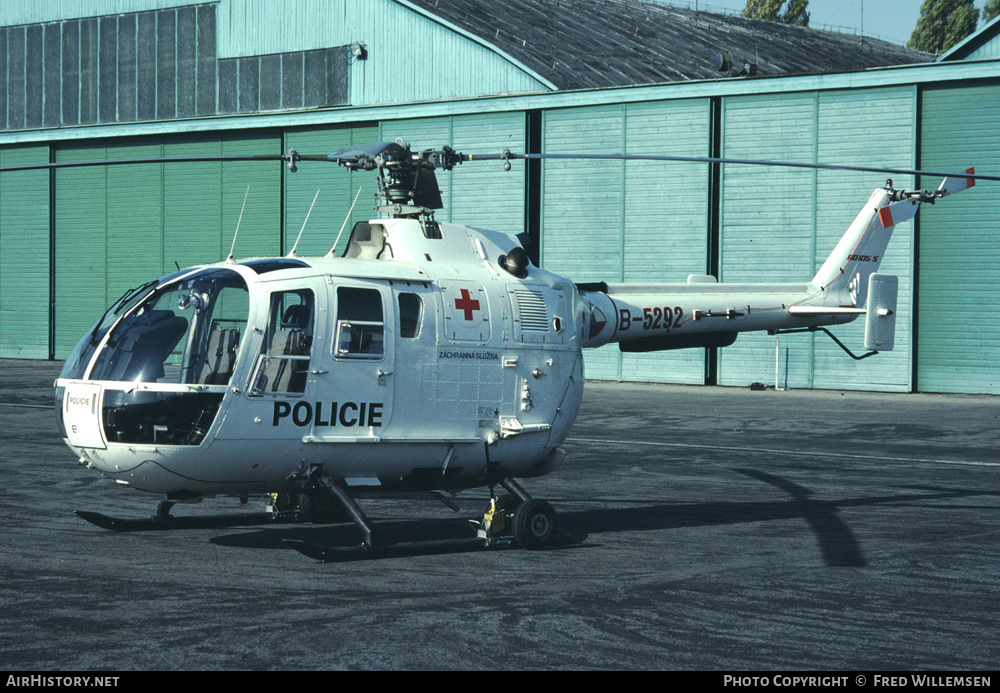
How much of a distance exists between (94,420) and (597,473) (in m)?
7.89

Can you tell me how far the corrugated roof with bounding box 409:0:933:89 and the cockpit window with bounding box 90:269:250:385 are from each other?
2524 centimetres

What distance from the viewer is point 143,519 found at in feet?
36.3

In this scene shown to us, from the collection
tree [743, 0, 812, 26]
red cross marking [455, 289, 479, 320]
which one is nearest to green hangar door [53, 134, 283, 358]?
red cross marking [455, 289, 479, 320]

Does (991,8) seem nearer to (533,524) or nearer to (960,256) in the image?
(960,256)

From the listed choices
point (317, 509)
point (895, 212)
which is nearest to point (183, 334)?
point (317, 509)

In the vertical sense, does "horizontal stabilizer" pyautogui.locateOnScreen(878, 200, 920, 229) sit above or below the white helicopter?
above

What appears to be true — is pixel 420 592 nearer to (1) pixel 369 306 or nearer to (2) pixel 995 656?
(1) pixel 369 306

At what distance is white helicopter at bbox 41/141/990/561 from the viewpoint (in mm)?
9289

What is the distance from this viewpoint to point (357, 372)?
10.0m

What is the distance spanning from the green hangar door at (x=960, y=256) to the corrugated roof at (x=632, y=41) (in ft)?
22.1

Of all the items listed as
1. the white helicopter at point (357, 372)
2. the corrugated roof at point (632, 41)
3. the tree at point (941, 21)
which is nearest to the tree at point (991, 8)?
the tree at point (941, 21)

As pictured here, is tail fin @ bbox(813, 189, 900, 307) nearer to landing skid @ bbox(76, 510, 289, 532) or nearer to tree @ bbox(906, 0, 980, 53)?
landing skid @ bbox(76, 510, 289, 532)

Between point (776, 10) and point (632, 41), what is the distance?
1684 inches
